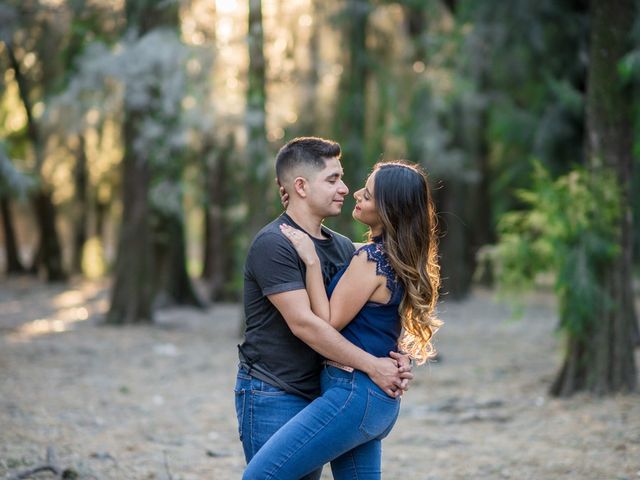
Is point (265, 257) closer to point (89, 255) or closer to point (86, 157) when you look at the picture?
point (86, 157)

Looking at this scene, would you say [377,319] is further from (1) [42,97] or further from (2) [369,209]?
(1) [42,97]

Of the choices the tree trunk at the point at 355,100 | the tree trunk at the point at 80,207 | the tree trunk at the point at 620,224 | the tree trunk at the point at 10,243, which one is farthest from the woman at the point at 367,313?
the tree trunk at the point at 10,243

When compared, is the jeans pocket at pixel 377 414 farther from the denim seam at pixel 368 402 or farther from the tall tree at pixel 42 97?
the tall tree at pixel 42 97

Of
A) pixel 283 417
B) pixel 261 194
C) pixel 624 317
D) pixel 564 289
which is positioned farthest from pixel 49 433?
pixel 261 194

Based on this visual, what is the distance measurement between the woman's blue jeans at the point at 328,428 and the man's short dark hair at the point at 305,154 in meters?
0.85

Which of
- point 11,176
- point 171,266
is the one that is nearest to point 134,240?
point 171,266

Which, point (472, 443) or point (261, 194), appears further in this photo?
point (261, 194)

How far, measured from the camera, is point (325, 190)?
3461mm

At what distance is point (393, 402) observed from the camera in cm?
332

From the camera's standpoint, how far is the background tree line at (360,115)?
8.31m

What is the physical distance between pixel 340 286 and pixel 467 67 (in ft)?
55.4

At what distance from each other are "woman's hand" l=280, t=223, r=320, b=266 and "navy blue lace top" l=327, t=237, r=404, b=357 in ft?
0.58

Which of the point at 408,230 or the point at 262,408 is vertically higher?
the point at 408,230

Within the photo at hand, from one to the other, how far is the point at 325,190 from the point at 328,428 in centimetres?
98
